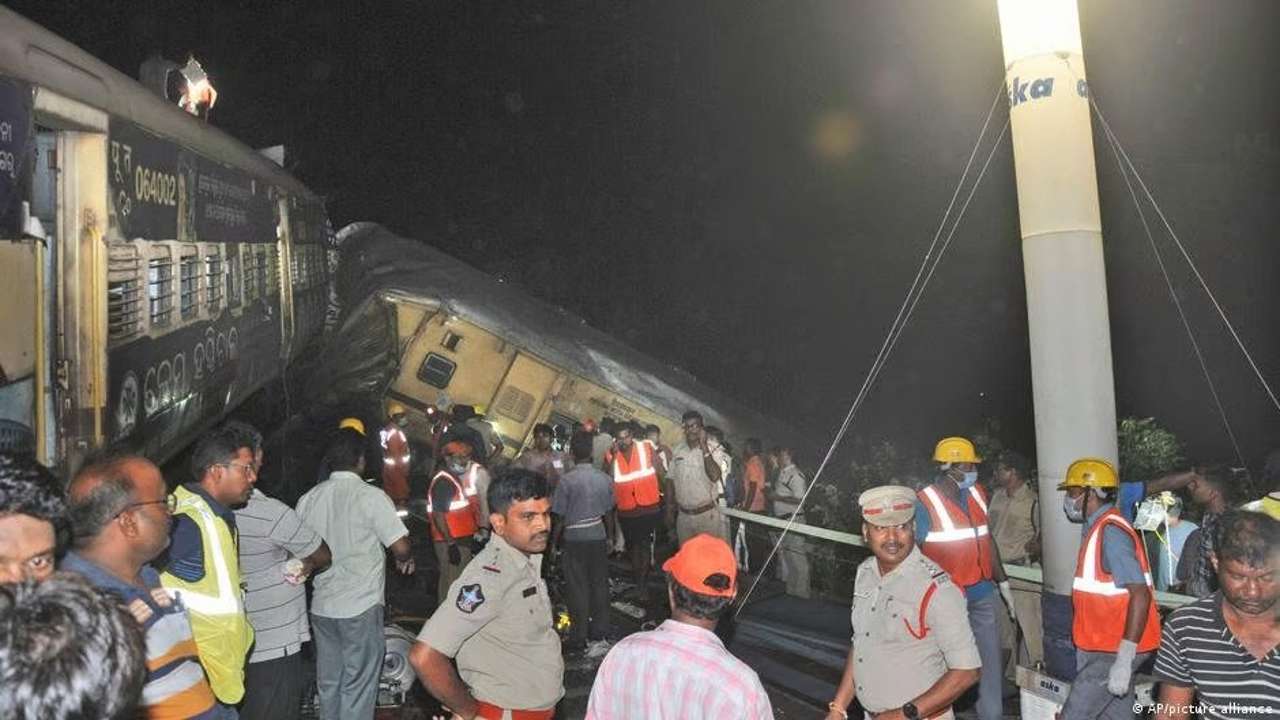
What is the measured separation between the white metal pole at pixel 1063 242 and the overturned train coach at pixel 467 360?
31.8ft

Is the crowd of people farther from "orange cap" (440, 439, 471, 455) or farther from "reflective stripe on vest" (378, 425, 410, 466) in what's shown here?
"reflective stripe on vest" (378, 425, 410, 466)

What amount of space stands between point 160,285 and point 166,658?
12.1 feet

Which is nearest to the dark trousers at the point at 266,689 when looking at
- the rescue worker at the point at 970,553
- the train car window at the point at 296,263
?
the rescue worker at the point at 970,553

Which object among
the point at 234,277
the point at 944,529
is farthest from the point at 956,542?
the point at 234,277

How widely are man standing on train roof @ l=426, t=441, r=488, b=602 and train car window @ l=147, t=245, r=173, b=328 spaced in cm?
266

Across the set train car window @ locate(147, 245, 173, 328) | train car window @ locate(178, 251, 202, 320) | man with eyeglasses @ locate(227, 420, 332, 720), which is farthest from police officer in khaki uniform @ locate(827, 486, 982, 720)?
train car window @ locate(178, 251, 202, 320)

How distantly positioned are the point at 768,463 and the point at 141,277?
28.3ft

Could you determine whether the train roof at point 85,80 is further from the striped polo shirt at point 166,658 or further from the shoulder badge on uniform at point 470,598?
the shoulder badge on uniform at point 470,598

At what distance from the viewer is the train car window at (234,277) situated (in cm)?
782

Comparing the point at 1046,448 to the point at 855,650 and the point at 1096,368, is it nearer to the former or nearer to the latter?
the point at 1096,368

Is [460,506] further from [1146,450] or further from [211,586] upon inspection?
[1146,450]

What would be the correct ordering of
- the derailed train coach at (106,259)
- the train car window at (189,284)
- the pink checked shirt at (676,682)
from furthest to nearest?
the train car window at (189,284)
the derailed train coach at (106,259)
the pink checked shirt at (676,682)

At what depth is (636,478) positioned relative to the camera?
30.6 ft

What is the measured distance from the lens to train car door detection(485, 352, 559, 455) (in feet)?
51.1
